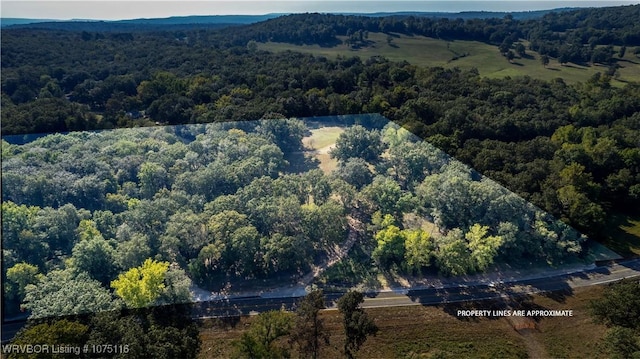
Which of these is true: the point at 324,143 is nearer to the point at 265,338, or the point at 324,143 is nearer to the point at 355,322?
the point at 355,322

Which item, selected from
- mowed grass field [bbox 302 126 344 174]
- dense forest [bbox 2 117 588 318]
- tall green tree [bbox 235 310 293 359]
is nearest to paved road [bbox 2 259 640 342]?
dense forest [bbox 2 117 588 318]

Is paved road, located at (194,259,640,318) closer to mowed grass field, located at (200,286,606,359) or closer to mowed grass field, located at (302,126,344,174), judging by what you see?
mowed grass field, located at (200,286,606,359)

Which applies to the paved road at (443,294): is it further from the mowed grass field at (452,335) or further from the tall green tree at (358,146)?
the tall green tree at (358,146)

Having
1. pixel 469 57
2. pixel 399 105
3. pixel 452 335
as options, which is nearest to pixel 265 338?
pixel 452 335

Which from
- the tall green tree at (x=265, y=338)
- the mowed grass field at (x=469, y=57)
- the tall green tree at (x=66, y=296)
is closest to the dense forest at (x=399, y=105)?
the mowed grass field at (x=469, y=57)

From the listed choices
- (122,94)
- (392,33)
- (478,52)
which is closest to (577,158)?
(122,94)
